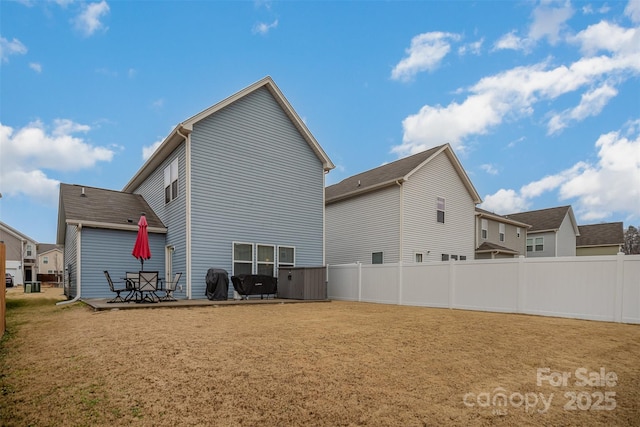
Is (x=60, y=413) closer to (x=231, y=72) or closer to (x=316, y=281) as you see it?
(x=316, y=281)

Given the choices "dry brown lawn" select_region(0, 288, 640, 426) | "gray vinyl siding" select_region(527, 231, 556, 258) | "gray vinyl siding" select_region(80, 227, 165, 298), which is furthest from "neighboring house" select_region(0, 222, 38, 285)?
"gray vinyl siding" select_region(527, 231, 556, 258)

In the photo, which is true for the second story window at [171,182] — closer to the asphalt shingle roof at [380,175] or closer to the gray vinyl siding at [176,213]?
the gray vinyl siding at [176,213]

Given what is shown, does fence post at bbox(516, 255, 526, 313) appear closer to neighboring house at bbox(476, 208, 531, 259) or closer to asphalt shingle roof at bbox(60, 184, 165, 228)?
asphalt shingle roof at bbox(60, 184, 165, 228)

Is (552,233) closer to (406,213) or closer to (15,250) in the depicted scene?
(406,213)

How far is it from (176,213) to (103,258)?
3.24 metres

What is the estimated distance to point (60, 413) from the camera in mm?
3139

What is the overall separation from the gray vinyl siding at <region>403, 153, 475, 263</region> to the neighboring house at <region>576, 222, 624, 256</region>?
24.1m

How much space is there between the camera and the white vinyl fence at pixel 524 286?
8734 millimetres

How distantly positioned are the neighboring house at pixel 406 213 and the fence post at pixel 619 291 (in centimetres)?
984

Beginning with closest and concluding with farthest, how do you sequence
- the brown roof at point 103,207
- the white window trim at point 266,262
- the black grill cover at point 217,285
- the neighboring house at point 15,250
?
the black grill cover at point 217,285 < the brown roof at point 103,207 < the white window trim at point 266,262 < the neighboring house at point 15,250

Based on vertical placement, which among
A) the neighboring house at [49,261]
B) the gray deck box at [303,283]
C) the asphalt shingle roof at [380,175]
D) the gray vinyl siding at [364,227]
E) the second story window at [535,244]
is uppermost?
the asphalt shingle roof at [380,175]

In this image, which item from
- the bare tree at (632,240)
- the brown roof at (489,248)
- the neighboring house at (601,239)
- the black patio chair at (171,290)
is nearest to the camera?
the black patio chair at (171,290)

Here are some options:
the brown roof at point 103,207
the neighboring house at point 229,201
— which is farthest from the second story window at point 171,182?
the brown roof at point 103,207

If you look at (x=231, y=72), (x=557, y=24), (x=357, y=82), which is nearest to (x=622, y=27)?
(x=557, y=24)
